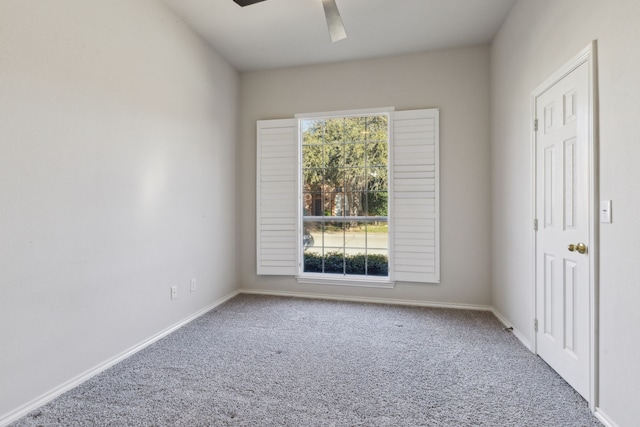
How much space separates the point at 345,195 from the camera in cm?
393

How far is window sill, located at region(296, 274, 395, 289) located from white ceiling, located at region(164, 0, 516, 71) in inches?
104

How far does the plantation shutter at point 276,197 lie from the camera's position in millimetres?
3938

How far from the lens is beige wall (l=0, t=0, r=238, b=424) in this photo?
5.59 ft

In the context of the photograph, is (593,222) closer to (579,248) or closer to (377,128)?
(579,248)

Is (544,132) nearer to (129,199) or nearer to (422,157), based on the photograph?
(422,157)

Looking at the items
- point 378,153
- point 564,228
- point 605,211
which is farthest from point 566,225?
point 378,153

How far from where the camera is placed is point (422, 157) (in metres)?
3.58

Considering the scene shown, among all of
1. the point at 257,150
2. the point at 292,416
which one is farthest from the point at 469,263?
the point at 257,150

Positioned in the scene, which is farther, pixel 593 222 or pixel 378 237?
pixel 378 237

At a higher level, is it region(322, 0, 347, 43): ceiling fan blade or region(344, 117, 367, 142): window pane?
region(322, 0, 347, 43): ceiling fan blade

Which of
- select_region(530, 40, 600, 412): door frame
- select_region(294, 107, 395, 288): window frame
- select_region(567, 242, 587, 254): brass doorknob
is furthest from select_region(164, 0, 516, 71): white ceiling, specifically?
select_region(567, 242, 587, 254): brass doorknob

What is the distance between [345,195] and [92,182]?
2591 millimetres

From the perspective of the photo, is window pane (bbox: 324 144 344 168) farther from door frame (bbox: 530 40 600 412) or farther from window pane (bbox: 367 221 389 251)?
door frame (bbox: 530 40 600 412)

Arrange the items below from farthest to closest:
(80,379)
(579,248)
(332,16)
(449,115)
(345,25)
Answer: (449,115) < (345,25) < (332,16) < (80,379) < (579,248)
